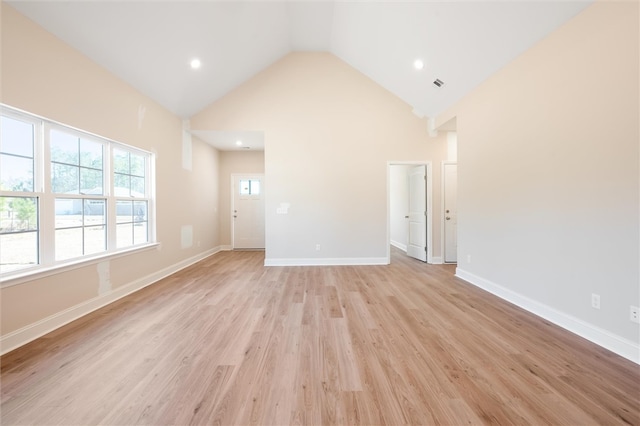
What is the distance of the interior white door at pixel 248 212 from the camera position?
6582mm

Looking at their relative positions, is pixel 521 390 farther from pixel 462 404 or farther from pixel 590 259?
pixel 590 259

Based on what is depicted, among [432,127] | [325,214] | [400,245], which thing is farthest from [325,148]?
[400,245]

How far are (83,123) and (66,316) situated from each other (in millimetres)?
1963

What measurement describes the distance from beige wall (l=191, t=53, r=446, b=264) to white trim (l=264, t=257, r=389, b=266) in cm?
2

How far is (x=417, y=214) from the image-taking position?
17.4ft

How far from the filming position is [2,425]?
1257mm

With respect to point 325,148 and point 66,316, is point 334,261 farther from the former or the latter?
point 66,316

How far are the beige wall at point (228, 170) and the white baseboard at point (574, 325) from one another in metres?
5.62

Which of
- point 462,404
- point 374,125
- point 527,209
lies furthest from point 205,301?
point 374,125

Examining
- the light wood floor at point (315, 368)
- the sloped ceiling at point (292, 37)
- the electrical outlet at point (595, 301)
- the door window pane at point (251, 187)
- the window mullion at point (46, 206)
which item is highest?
the sloped ceiling at point (292, 37)

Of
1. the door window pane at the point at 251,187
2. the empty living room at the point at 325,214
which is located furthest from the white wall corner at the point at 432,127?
the door window pane at the point at 251,187

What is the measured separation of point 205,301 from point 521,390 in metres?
3.00

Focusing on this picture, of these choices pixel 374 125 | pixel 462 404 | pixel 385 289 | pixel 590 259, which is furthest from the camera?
pixel 374 125

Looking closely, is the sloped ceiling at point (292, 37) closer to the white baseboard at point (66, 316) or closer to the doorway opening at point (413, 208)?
the doorway opening at point (413, 208)
